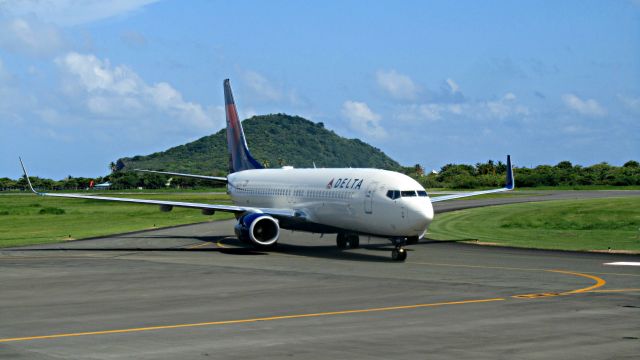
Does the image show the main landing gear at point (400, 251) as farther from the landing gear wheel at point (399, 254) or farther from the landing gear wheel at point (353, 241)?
the landing gear wheel at point (353, 241)

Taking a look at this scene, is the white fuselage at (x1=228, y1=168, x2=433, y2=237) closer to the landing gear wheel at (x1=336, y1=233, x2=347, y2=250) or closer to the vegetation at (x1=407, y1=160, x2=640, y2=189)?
the landing gear wheel at (x1=336, y1=233, x2=347, y2=250)

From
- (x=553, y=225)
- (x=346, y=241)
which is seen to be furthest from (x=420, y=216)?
(x=553, y=225)

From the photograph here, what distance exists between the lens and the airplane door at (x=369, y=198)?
41.8 metres

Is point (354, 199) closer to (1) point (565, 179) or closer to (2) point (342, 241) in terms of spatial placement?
(2) point (342, 241)

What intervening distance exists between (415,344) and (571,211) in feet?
176

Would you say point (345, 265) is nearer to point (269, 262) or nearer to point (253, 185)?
point (269, 262)

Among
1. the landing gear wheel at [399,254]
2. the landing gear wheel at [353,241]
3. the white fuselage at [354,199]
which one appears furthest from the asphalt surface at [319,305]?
the landing gear wheel at [353,241]

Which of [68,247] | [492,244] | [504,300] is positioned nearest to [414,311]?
[504,300]

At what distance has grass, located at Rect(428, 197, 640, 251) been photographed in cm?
4972

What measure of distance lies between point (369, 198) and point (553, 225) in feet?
83.4

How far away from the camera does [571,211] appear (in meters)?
69.9

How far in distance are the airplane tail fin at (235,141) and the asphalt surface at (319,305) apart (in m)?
21.3

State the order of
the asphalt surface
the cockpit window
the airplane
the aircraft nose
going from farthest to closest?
the cockpit window → the airplane → the aircraft nose → the asphalt surface

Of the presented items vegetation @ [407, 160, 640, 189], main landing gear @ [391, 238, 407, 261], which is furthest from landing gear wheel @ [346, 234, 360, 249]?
vegetation @ [407, 160, 640, 189]
